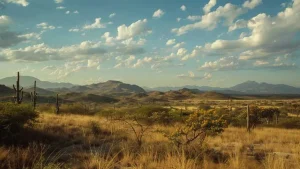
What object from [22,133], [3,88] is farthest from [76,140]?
[3,88]

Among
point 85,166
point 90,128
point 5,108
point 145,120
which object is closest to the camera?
point 85,166

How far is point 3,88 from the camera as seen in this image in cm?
13712

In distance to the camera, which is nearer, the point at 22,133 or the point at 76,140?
the point at 22,133

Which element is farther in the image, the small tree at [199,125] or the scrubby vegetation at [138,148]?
the small tree at [199,125]

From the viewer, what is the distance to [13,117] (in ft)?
45.9

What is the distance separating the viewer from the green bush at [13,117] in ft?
42.8

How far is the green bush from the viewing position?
42.8 feet

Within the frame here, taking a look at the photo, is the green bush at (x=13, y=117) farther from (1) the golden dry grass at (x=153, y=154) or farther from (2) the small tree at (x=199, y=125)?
(2) the small tree at (x=199, y=125)

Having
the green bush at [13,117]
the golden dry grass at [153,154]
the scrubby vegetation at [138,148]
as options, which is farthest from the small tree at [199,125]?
the green bush at [13,117]

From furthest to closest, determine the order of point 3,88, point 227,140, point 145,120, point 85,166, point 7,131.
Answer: point 3,88
point 145,120
point 227,140
point 7,131
point 85,166

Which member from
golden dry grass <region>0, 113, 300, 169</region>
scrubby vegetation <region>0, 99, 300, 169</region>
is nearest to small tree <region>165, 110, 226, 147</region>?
scrubby vegetation <region>0, 99, 300, 169</region>

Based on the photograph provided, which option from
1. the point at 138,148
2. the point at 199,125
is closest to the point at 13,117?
the point at 138,148

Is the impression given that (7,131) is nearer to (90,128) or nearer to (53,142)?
(53,142)

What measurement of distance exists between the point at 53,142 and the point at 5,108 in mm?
2738
